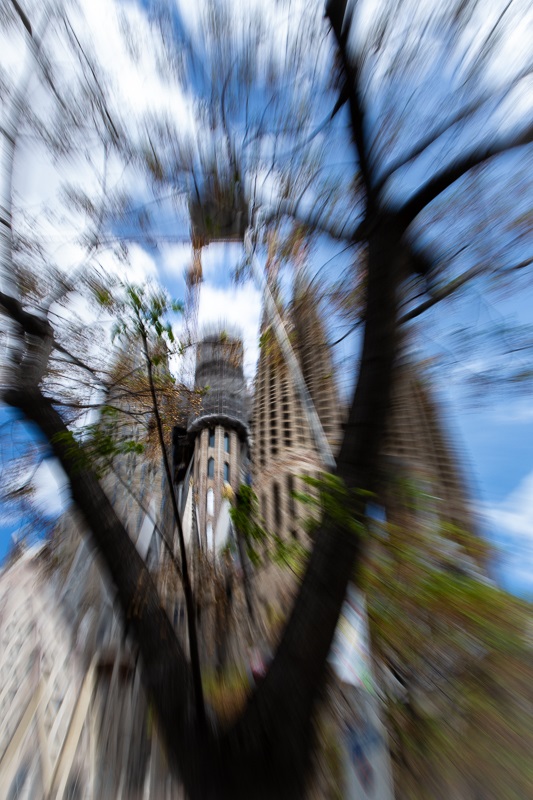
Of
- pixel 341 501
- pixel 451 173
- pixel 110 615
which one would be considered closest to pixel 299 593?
pixel 341 501

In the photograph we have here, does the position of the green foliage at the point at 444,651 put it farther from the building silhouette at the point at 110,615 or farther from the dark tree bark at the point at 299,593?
the dark tree bark at the point at 299,593

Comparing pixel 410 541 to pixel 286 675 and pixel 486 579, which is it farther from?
pixel 286 675

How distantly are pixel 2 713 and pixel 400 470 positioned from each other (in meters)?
3.30

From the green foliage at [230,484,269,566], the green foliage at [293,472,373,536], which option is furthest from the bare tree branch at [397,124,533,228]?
the green foliage at [230,484,269,566]

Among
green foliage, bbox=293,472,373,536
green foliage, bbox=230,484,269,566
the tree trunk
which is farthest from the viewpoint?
green foliage, bbox=230,484,269,566

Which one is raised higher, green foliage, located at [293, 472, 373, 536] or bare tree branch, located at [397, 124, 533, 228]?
bare tree branch, located at [397, 124, 533, 228]

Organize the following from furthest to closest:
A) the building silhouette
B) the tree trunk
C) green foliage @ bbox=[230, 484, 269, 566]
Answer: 1. the building silhouette
2. green foliage @ bbox=[230, 484, 269, 566]
3. the tree trunk

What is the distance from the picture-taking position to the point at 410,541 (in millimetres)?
2223

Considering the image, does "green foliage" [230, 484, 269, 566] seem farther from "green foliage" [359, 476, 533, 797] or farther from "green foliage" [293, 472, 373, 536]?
"green foliage" [359, 476, 533, 797]

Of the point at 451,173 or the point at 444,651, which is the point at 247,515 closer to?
the point at 444,651

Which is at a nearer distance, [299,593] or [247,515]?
[299,593]

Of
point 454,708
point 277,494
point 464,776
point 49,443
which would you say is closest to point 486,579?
point 454,708

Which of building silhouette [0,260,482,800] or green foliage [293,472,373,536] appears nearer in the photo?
green foliage [293,472,373,536]

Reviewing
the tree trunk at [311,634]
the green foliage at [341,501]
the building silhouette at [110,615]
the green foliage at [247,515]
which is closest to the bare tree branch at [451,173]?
the tree trunk at [311,634]
